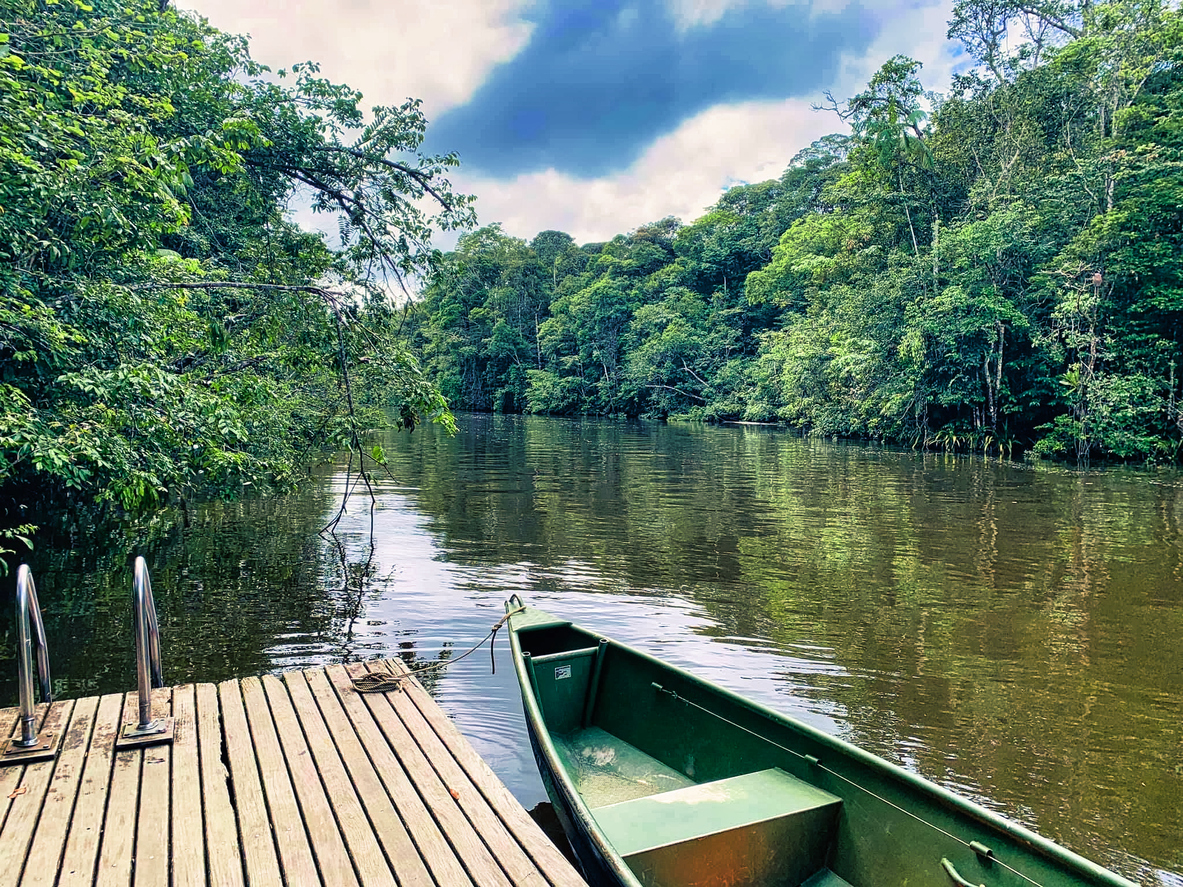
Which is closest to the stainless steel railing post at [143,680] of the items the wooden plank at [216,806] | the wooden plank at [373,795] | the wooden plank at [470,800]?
the wooden plank at [216,806]

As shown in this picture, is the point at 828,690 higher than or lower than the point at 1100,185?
lower

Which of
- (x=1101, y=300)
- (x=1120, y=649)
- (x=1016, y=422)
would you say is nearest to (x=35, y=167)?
(x=1120, y=649)

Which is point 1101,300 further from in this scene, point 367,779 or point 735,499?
point 367,779

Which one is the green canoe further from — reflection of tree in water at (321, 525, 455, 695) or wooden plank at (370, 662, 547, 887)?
reflection of tree in water at (321, 525, 455, 695)

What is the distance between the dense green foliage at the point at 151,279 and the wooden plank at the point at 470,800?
3.16m

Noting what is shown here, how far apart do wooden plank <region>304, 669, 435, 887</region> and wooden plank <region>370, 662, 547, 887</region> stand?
0.28 m

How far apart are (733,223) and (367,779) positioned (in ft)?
199

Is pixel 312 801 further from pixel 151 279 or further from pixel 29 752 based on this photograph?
pixel 151 279

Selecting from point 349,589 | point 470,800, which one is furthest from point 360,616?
point 470,800

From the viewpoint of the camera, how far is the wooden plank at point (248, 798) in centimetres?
280

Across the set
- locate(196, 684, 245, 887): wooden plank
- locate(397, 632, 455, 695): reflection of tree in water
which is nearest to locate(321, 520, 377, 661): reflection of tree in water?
locate(397, 632, 455, 695): reflection of tree in water

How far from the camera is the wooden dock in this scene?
2.80 metres

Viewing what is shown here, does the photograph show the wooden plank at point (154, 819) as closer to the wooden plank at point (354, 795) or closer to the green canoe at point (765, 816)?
the wooden plank at point (354, 795)

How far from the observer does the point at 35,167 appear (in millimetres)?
5555
